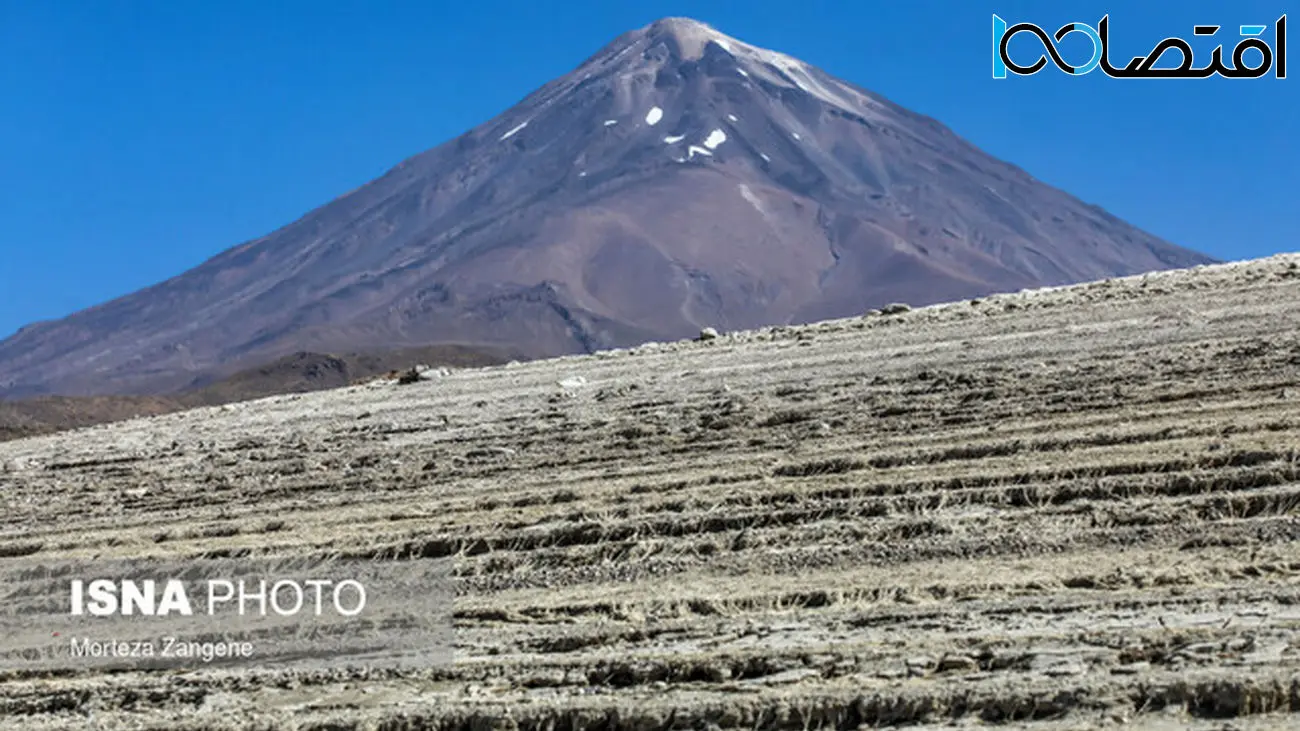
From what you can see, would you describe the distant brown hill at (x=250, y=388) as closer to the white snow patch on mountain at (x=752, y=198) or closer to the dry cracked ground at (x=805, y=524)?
the dry cracked ground at (x=805, y=524)

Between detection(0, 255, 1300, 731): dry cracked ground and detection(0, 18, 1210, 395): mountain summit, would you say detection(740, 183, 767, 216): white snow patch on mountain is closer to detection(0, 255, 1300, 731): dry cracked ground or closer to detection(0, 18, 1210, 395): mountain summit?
detection(0, 18, 1210, 395): mountain summit

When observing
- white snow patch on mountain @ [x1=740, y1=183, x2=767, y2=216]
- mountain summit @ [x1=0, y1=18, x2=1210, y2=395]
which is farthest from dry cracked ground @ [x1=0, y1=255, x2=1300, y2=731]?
white snow patch on mountain @ [x1=740, y1=183, x2=767, y2=216]

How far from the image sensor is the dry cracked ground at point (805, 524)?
5852 millimetres

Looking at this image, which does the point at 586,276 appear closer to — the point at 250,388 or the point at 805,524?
the point at 250,388

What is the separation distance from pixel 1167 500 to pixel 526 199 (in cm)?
18643

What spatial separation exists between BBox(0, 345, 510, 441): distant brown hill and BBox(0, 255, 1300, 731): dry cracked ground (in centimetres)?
3218

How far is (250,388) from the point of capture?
62.8 m

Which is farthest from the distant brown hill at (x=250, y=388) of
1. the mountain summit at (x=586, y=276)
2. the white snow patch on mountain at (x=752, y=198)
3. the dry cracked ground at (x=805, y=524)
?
the white snow patch on mountain at (x=752, y=198)

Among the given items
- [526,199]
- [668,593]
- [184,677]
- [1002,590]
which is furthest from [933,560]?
[526,199]

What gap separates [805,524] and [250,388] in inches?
2234

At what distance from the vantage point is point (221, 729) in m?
6.32

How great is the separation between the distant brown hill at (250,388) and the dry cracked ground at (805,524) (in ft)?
106

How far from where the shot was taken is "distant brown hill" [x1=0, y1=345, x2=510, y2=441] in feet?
152

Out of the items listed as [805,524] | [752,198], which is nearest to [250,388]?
[805,524]
